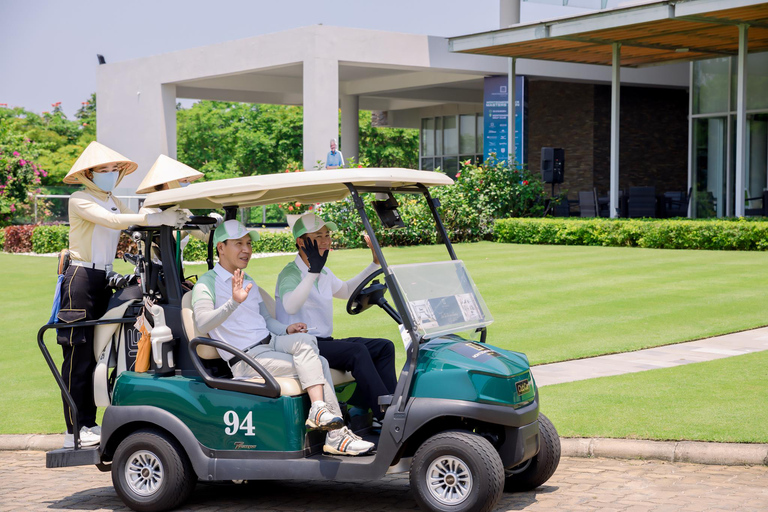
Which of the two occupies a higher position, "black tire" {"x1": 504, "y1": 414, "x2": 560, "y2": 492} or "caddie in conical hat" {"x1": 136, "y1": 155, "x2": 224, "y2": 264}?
"caddie in conical hat" {"x1": 136, "y1": 155, "x2": 224, "y2": 264}

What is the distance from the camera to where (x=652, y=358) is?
332 inches

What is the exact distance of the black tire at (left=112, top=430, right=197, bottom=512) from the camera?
495 cm

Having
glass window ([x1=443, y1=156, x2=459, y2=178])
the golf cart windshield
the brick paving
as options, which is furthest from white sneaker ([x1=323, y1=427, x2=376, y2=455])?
glass window ([x1=443, y1=156, x2=459, y2=178])

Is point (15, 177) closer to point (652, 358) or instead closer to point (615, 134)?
point (615, 134)

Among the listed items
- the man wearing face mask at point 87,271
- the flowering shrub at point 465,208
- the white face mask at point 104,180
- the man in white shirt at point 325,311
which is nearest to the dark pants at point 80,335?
the man wearing face mask at point 87,271

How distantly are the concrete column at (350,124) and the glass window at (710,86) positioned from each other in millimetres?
12450

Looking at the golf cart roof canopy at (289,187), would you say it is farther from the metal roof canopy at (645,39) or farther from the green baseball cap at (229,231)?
the metal roof canopy at (645,39)

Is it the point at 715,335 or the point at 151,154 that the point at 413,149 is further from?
the point at 715,335

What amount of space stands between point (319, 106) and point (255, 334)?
19988mm

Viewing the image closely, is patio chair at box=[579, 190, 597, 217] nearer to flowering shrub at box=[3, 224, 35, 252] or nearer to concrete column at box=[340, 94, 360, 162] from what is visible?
concrete column at box=[340, 94, 360, 162]

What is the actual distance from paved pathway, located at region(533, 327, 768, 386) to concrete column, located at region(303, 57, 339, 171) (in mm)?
16567

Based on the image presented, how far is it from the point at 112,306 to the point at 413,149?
4918cm

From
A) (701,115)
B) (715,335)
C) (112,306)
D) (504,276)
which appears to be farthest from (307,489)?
(701,115)

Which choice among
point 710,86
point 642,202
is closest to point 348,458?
point 642,202
